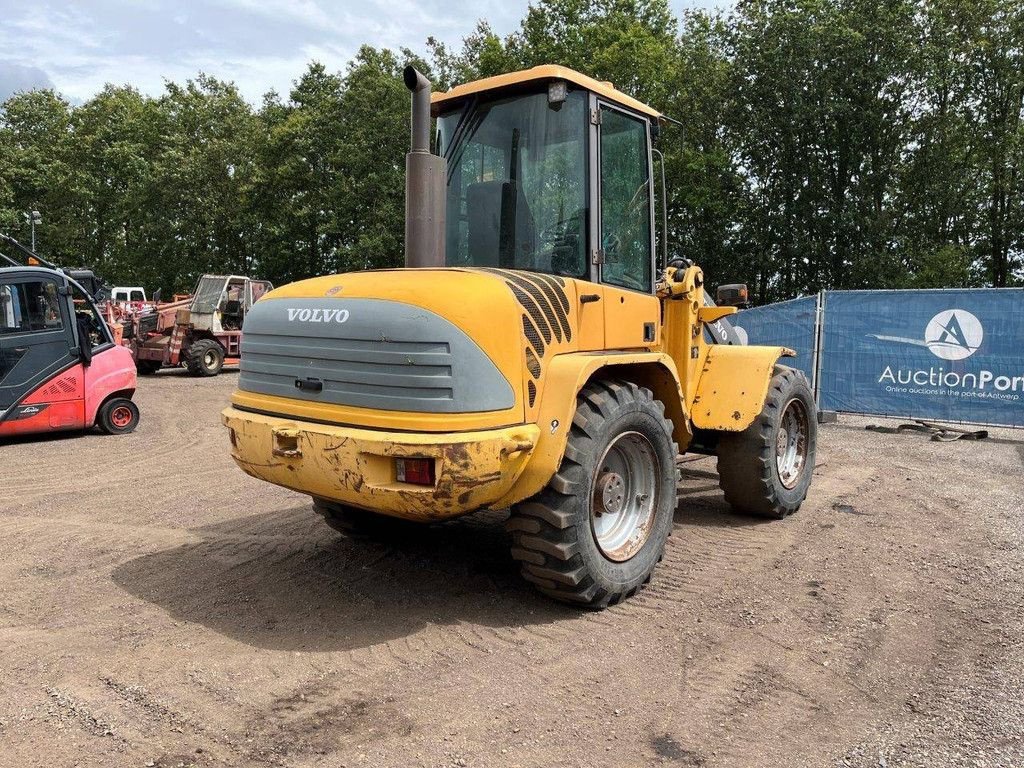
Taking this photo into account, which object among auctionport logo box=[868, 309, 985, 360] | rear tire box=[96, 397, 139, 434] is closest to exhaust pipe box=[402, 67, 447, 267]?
rear tire box=[96, 397, 139, 434]

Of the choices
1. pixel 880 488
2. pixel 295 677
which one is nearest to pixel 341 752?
pixel 295 677

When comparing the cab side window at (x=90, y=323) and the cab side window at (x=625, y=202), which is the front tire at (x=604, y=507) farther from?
the cab side window at (x=90, y=323)

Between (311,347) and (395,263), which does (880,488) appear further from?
(395,263)

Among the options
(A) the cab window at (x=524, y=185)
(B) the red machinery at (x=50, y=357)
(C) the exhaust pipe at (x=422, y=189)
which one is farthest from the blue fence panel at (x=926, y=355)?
(B) the red machinery at (x=50, y=357)

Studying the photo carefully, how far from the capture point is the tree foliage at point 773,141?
898 inches

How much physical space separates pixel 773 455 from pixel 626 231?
7.60 ft

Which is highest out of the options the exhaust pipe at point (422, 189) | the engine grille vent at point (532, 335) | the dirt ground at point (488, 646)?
the exhaust pipe at point (422, 189)

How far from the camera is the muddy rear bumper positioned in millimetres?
3496

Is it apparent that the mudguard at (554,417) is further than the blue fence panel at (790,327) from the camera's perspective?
No

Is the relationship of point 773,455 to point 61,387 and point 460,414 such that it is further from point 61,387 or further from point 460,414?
point 61,387

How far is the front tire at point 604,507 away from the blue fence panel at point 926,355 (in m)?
8.56

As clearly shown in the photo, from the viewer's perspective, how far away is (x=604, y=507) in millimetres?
4387

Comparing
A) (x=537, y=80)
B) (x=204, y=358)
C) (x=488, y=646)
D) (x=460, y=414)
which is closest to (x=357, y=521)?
(x=488, y=646)

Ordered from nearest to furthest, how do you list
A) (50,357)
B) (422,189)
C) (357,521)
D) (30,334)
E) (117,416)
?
(422,189)
(357,521)
(30,334)
(50,357)
(117,416)
